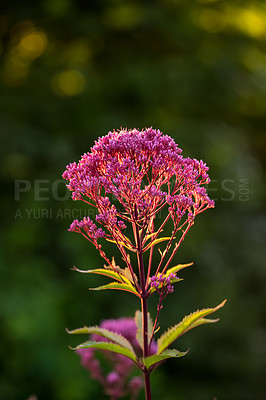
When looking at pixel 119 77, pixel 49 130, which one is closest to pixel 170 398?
pixel 49 130

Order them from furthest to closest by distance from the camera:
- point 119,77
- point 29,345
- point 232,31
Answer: point 232,31
point 119,77
point 29,345

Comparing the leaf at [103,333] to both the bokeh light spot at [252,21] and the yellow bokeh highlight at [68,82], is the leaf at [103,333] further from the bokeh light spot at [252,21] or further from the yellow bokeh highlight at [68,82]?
the bokeh light spot at [252,21]

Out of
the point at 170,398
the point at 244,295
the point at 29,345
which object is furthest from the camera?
the point at 244,295

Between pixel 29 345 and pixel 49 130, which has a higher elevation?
pixel 49 130

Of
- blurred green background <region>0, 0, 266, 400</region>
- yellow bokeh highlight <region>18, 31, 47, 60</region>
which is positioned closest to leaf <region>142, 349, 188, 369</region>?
blurred green background <region>0, 0, 266, 400</region>

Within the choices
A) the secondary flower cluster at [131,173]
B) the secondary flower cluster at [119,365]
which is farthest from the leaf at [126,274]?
the secondary flower cluster at [119,365]

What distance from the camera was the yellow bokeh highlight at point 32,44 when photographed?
289 inches

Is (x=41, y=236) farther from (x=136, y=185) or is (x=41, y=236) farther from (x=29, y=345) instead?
(x=136, y=185)

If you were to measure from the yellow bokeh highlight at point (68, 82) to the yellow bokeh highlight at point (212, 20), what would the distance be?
203 cm

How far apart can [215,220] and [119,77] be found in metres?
2.62

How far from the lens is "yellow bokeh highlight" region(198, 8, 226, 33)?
278 inches

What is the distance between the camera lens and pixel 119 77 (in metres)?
6.70

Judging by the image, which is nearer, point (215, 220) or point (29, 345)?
point (29, 345)

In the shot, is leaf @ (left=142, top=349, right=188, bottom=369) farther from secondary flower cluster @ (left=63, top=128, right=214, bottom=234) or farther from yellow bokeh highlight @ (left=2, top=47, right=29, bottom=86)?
yellow bokeh highlight @ (left=2, top=47, right=29, bottom=86)
